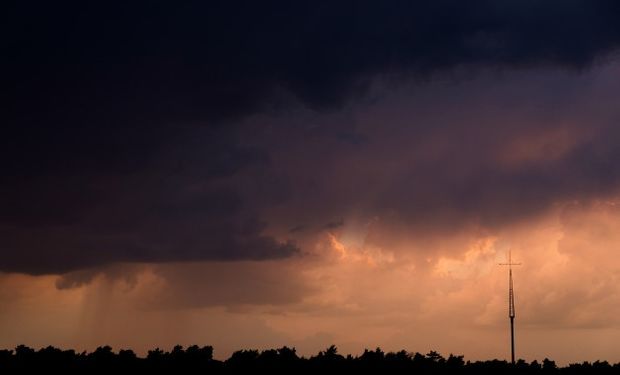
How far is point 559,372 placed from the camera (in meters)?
172

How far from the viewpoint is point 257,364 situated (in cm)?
13925

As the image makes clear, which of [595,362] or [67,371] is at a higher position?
[595,362]

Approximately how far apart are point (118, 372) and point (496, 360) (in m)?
84.1

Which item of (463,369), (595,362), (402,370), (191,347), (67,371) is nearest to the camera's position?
(67,371)

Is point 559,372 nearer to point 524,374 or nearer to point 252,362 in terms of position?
point 524,374

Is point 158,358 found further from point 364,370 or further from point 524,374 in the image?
point 524,374

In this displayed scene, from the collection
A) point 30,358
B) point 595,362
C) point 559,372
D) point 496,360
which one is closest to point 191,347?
point 30,358

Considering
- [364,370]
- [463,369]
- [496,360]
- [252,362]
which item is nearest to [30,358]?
[252,362]

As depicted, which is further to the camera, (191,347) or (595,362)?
(595,362)

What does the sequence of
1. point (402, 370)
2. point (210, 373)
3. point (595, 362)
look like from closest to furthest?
point (210, 373) < point (402, 370) < point (595, 362)

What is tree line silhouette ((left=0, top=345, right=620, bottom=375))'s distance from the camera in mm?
123500

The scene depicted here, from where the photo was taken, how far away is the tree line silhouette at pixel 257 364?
405ft

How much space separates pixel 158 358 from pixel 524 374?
249 feet

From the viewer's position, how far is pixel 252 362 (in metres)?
139
